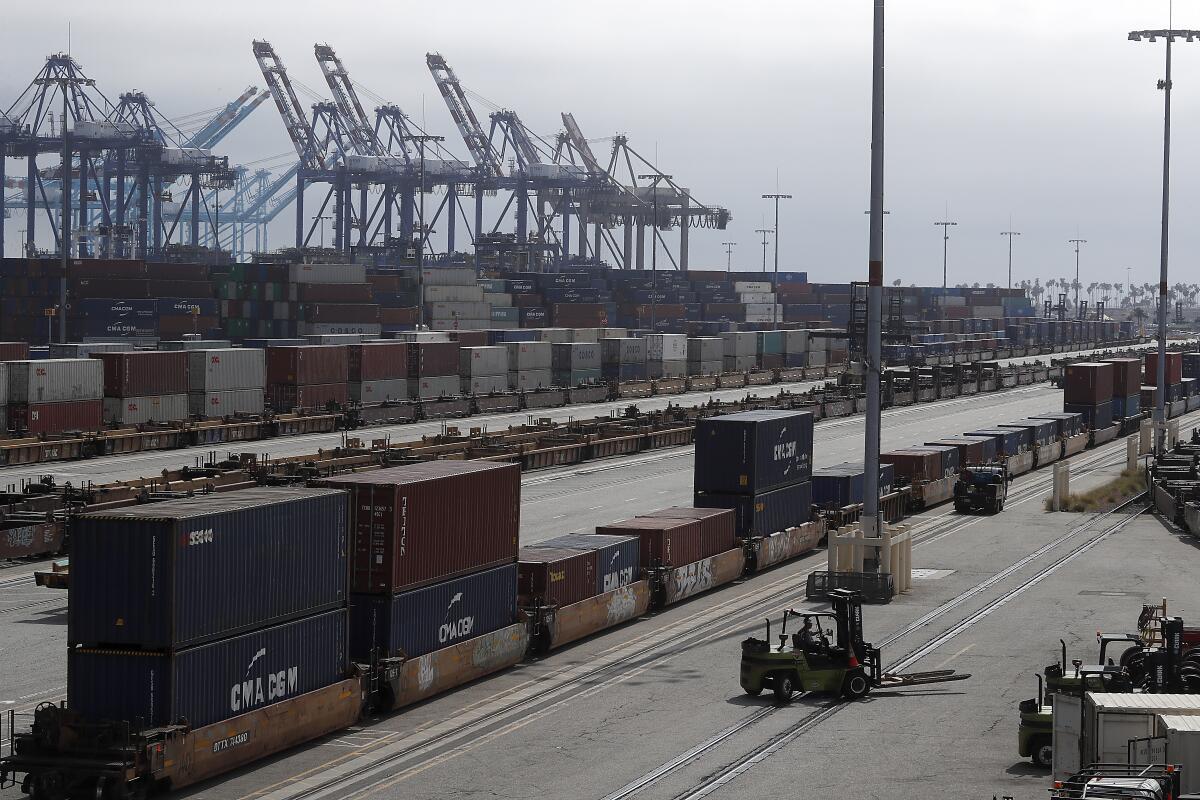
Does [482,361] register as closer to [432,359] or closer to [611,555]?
[432,359]

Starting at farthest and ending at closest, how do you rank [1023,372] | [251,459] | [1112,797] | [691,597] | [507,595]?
[1023,372] < [251,459] < [691,597] < [507,595] < [1112,797]

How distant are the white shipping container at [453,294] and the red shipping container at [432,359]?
2163 inches

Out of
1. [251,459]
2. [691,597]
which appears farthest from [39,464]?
[691,597]

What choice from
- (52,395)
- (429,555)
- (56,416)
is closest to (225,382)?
(56,416)

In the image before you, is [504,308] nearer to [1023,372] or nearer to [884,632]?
[1023,372]

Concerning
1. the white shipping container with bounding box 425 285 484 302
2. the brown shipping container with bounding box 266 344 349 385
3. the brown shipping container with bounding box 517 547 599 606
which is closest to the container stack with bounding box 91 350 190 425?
the brown shipping container with bounding box 266 344 349 385

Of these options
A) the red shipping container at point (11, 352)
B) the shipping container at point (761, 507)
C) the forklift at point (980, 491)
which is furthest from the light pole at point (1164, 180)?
the red shipping container at point (11, 352)

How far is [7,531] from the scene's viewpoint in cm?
4716

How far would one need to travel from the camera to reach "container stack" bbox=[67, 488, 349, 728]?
2498 cm

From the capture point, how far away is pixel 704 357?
5782 inches

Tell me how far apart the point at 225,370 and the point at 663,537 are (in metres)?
50.2

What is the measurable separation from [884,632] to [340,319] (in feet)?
344

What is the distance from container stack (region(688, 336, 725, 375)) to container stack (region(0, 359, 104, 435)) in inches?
2913

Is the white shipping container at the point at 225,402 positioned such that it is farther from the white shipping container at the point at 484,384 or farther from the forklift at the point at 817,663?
the forklift at the point at 817,663
